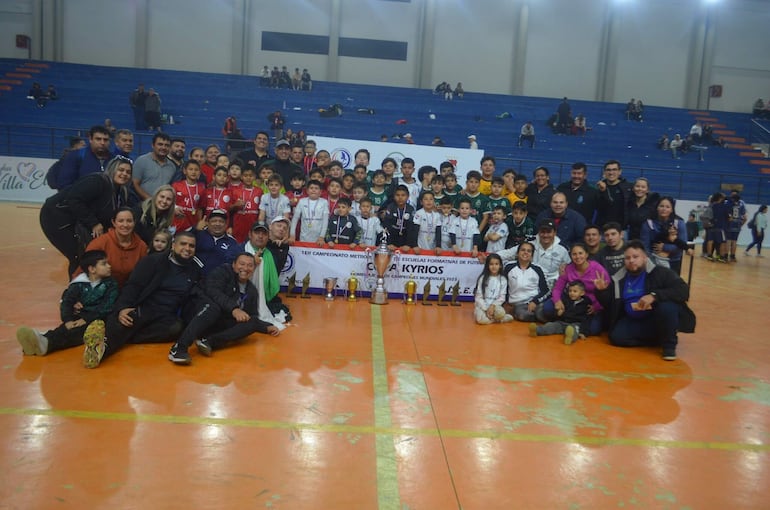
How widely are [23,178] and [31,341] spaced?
58.1 ft

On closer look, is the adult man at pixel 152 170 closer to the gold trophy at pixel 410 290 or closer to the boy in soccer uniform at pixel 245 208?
the boy in soccer uniform at pixel 245 208

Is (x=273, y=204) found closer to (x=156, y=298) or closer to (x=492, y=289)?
(x=156, y=298)

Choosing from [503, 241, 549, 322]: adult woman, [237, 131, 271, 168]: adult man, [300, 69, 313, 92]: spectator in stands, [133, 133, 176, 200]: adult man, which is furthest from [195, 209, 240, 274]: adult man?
[300, 69, 313, 92]: spectator in stands

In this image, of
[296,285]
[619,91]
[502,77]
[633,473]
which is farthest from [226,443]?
[619,91]

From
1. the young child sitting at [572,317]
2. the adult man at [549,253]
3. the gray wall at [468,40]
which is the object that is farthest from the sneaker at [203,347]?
the gray wall at [468,40]

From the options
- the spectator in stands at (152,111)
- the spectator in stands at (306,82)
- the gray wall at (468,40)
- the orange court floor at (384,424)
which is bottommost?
the orange court floor at (384,424)

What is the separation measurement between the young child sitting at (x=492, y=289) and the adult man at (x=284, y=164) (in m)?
3.32

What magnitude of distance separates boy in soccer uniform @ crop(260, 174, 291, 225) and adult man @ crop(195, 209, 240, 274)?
151 centimetres

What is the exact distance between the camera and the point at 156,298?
518 cm

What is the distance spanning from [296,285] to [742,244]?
59.5 ft

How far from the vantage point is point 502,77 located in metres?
28.4

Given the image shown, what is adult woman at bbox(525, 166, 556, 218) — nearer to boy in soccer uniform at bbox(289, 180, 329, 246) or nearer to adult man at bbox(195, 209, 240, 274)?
boy in soccer uniform at bbox(289, 180, 329, 246)

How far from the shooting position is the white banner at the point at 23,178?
62.7ft

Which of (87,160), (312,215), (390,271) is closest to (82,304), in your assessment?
(87,160)
